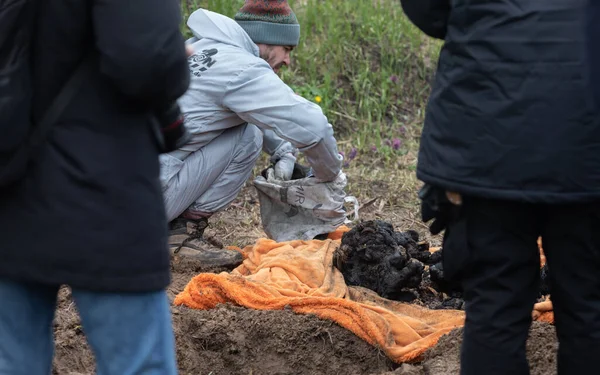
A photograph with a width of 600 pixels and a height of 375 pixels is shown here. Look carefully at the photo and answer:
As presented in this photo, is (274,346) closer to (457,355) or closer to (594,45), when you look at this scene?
(457,355)

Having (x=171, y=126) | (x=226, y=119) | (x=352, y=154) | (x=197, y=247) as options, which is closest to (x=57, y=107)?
(x=171, y=126)

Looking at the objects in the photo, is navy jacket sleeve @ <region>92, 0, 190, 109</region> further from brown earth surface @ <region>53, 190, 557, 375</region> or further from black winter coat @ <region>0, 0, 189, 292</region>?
brown earth surface @ <region>53, 190, 557, 375</region>

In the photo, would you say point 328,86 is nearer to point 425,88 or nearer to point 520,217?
point 425,88

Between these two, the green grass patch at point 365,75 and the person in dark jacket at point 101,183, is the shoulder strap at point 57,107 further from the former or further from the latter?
the green grass patch at point 365,75

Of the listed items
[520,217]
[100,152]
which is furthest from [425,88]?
[100,152]

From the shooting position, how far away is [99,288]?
73.9 inches

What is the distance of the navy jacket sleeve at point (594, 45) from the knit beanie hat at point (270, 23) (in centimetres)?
253

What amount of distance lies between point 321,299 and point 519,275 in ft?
4.54

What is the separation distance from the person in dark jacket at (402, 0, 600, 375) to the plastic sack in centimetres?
221

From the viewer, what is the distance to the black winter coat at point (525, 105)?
2.13m

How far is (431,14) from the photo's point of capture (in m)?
2.38

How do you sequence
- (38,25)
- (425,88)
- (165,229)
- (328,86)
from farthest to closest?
(425,88) < (328,86) < (165,229) < (38,25)

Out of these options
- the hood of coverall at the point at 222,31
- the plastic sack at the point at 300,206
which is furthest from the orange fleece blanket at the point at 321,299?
the hood of coverall at the point at 222,31

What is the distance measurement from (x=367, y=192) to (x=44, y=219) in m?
4.22
